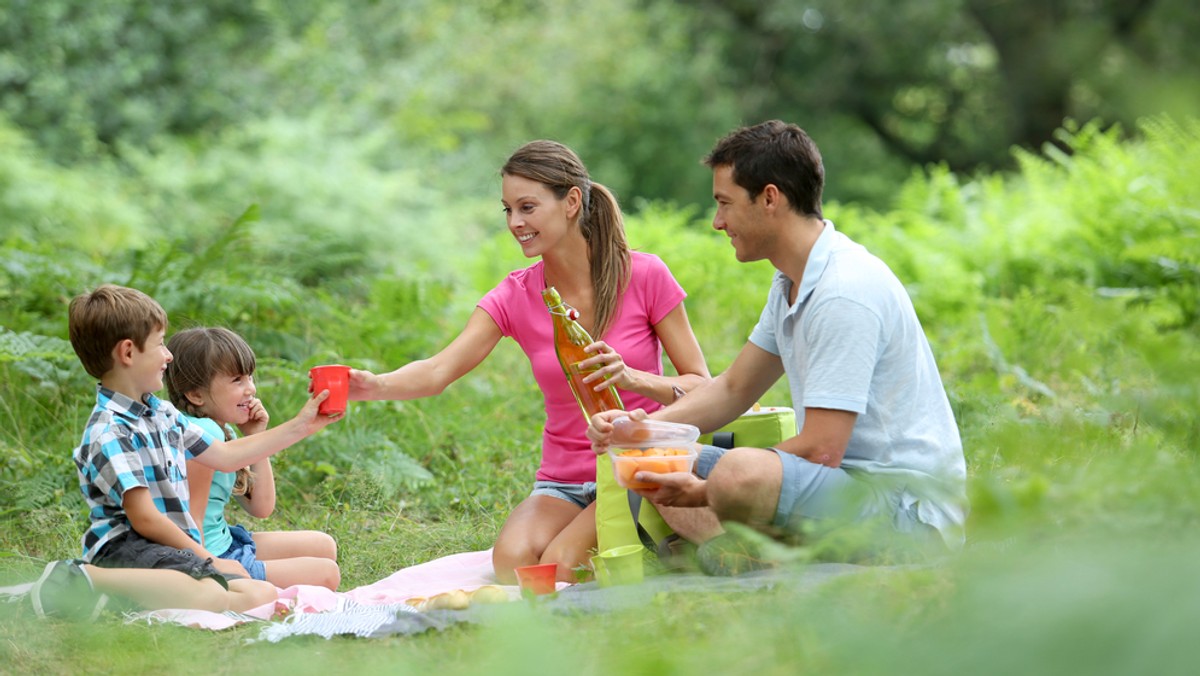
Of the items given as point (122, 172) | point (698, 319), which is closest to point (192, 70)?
point (122, 172)

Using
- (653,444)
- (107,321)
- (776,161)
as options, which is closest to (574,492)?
(653,444)

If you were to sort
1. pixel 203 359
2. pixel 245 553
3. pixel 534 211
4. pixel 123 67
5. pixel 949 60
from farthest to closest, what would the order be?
pixel 949 60 < pixel 123 67 < pixel 534 211 < pixel 245 553 < pixel 203 359

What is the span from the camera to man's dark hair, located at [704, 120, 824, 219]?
12.6 feet

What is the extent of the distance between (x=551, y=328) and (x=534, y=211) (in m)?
0.49

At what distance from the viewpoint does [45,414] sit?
5.83 m

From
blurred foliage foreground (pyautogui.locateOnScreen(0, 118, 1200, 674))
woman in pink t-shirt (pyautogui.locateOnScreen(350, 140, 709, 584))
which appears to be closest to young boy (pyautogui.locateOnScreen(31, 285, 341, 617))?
blurred foliage foreground (pyautogui.locateOnScreen(0, 118, 1200, 674))

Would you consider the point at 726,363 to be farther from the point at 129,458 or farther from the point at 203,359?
the point at 129,458

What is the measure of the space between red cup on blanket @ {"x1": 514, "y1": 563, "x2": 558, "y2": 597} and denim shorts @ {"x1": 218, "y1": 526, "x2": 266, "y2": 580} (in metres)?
1.03

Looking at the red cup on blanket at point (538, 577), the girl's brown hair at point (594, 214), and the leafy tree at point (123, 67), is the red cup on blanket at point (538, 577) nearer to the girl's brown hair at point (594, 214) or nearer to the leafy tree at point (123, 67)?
the girl's brown hair at point (594, 214)

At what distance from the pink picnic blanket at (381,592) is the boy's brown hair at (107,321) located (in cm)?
84

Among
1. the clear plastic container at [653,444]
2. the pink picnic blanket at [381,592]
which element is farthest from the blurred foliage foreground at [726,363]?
the clear plastic container at [653,444]

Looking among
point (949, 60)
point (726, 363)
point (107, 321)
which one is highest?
point (949, 60)

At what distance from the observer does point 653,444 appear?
148 inches

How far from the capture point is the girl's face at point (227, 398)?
4188mm
